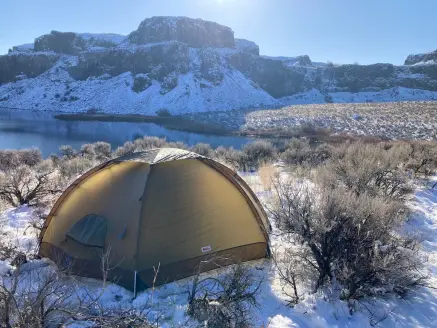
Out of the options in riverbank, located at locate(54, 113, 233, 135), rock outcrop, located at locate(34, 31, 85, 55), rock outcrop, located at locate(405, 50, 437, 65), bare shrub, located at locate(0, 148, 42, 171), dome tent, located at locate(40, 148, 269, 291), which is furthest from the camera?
rock outcrop, located at locate(34, 31, 85, 55)

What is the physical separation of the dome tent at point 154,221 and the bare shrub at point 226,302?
1.47 feet

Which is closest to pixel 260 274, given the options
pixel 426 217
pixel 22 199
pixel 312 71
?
pixel 426 217

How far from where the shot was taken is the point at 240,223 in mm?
4711

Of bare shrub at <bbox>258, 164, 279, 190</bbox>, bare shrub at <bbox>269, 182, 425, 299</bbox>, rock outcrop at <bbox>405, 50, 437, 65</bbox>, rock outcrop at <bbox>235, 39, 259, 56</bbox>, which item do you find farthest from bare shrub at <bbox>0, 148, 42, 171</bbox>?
rock outcrop at <bbox>405, 50, 437, 65</bbox>

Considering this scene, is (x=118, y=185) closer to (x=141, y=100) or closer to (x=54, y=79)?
(x=141, y=100)

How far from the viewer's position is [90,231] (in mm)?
4242

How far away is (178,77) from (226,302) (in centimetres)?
9526

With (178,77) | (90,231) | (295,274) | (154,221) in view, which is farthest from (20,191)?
(178,77)

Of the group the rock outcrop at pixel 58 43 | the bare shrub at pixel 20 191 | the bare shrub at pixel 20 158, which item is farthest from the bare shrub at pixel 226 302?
the rock outcrop at pixel 58 43

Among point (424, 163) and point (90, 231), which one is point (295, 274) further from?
point (424, 163)

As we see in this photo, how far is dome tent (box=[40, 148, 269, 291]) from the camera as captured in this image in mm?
4070

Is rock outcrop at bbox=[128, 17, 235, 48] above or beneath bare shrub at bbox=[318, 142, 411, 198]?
above

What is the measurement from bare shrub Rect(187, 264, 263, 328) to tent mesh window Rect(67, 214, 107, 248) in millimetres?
1437

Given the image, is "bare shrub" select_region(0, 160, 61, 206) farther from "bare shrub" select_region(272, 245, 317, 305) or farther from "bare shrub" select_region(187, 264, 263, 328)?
"bare shrub" select_region(272, 245, 317, 305)
